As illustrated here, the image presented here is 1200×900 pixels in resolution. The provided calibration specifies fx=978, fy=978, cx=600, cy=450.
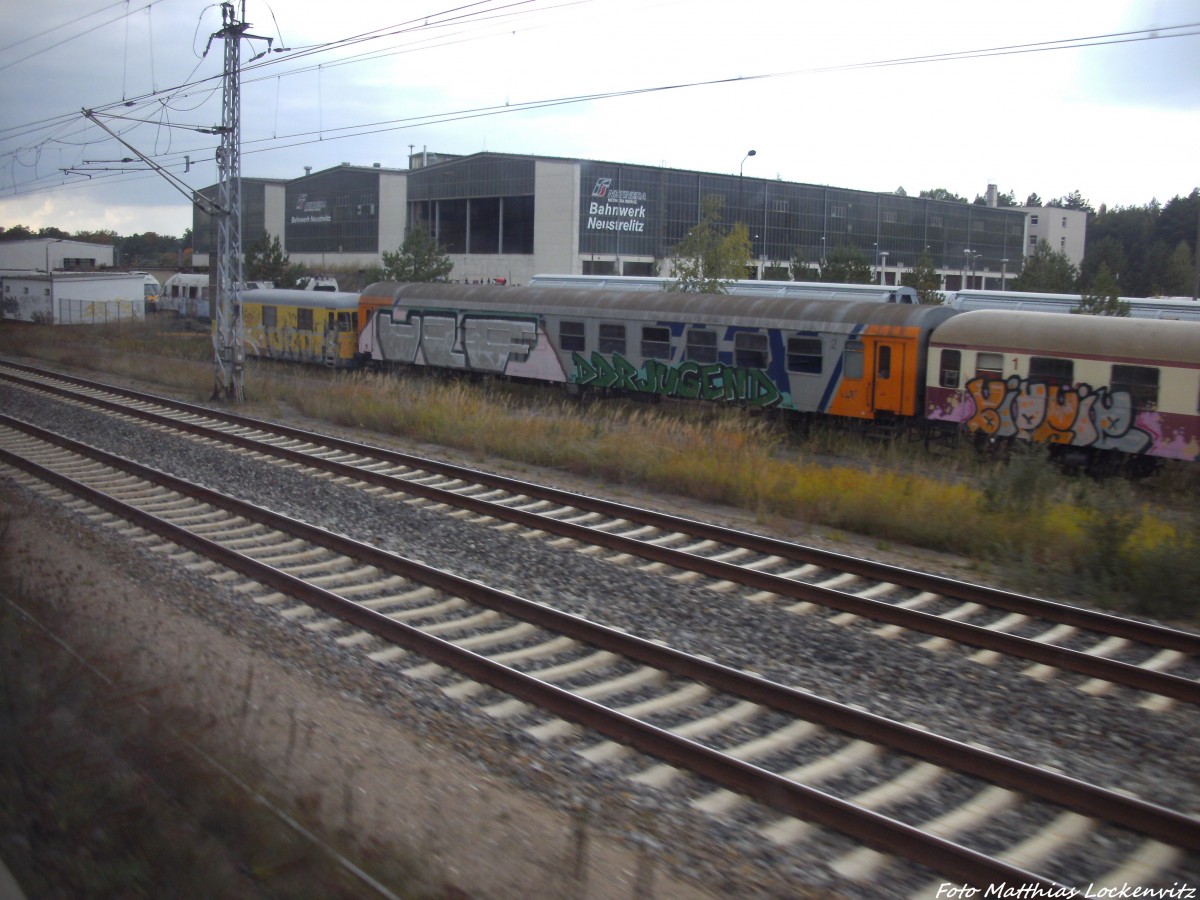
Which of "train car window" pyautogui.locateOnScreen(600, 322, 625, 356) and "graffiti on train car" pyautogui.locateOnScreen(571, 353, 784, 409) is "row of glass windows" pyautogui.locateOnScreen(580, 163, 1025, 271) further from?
"graffiti on train car" pyautogui.locateOnScreen(571, 353, 784, 409)

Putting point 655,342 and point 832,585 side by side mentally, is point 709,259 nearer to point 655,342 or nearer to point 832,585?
point 655,342

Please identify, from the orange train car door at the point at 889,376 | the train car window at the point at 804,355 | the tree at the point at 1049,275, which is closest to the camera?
the orange train car door at the point at 889,376

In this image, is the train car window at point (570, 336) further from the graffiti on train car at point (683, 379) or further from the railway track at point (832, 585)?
the railway track at point (832, 585)

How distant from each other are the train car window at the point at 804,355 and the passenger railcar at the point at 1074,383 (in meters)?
2.20

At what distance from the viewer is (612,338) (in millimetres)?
Answer: 23141

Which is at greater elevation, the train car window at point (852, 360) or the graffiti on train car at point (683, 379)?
the train car window at point (852, 360)

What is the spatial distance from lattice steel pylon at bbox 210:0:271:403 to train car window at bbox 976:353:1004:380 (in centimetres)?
1604

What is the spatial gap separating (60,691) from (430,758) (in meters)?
2.15

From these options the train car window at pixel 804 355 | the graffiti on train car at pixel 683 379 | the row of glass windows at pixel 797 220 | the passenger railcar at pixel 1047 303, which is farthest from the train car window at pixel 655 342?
the row of glass windows at pixel 797 220

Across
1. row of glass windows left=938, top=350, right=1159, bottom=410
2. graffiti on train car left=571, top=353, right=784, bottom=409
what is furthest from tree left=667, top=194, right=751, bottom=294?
row of glass windows left=938, top=350, right=1159, bottom=410

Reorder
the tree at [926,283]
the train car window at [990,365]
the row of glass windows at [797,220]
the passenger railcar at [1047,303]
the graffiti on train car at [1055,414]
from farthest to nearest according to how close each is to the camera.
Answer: the row of glass windows at [797,220] → the tree at [926,283] → the passenger railcar at [1047,303] → the train car window at [990,365] → the graffiti on train car at [1055,414]

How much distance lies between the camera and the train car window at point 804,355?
19.8 m

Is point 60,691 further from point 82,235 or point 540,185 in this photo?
point 82,235

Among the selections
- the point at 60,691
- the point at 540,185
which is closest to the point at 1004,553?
the point at 60,691
